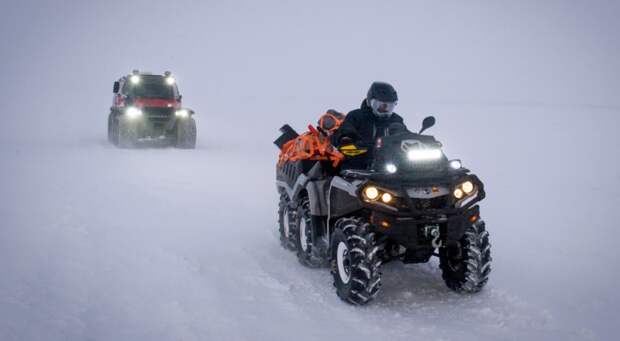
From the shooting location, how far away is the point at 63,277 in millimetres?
5289

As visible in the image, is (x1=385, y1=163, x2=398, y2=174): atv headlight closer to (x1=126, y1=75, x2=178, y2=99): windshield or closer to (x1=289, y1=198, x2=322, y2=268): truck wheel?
(x1=289, y1=198, x2=322, y2=268): truck wheel

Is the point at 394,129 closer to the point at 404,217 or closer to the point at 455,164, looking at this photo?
the point at 455,164

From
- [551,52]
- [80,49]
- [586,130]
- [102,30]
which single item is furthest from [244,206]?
[102,30]

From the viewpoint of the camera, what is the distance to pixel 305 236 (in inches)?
235

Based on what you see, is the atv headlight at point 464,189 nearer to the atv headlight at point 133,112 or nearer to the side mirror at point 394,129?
the side mirror at point 394,129

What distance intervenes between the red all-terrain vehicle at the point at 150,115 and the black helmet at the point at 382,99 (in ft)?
38.6

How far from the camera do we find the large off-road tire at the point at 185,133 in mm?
16844

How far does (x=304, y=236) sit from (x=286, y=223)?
85cm

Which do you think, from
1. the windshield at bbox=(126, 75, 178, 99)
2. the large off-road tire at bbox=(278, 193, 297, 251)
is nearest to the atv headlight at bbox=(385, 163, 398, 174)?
the large off-road tire at bbox=(278, 193, 297, 251)

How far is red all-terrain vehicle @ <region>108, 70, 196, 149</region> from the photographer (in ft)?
54.5

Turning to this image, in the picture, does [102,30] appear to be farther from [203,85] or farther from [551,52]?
[551,52]

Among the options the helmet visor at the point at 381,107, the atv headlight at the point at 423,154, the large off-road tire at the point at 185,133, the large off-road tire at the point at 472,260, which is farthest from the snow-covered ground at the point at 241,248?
the helmet visor at the point at 381,107

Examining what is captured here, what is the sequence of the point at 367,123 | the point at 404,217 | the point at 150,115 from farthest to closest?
the point at 150,115
the point at 367,123
the point at 404,217

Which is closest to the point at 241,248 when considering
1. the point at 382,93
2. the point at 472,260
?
the point at 382,93
